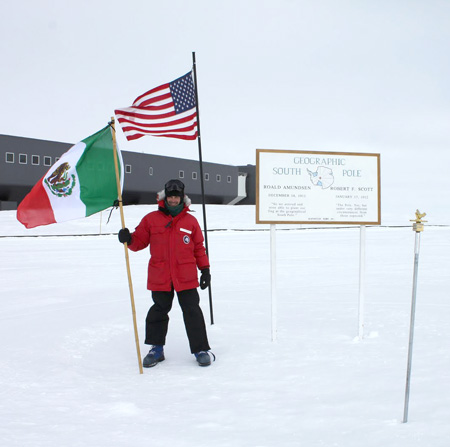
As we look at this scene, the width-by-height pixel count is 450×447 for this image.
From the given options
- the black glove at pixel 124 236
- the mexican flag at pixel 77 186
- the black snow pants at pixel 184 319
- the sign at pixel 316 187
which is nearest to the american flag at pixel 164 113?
the mexican flag at pixel 77 186

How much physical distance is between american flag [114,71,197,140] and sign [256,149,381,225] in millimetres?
1257

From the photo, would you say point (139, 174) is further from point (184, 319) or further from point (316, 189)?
point (184, 319)

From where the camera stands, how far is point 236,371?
5105 mm

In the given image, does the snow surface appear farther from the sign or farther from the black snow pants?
the sign

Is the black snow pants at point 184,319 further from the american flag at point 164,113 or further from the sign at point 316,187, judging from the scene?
Result: the american flag at point 164,113

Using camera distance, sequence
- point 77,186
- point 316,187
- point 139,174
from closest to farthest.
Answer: point 77,186
point 316,187
point 139,174

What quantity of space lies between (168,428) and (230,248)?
1627cm

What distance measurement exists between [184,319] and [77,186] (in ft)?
6.03

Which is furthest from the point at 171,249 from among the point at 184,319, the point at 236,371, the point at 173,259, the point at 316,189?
the point at 316,189

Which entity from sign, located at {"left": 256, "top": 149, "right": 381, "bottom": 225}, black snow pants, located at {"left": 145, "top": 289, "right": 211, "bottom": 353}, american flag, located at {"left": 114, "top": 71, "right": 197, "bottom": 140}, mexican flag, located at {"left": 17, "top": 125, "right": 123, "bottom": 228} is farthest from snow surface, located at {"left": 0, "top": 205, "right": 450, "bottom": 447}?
american flag, located at {"left": 114, "top": 71, "right": 197, "bottom": 140}

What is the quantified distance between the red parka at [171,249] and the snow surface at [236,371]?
3.05 feet

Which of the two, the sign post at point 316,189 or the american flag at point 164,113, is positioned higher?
the american flag at point 164,113

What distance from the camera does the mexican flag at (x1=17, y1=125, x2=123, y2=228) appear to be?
5.40 metres

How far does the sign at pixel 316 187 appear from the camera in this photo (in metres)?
6.14
